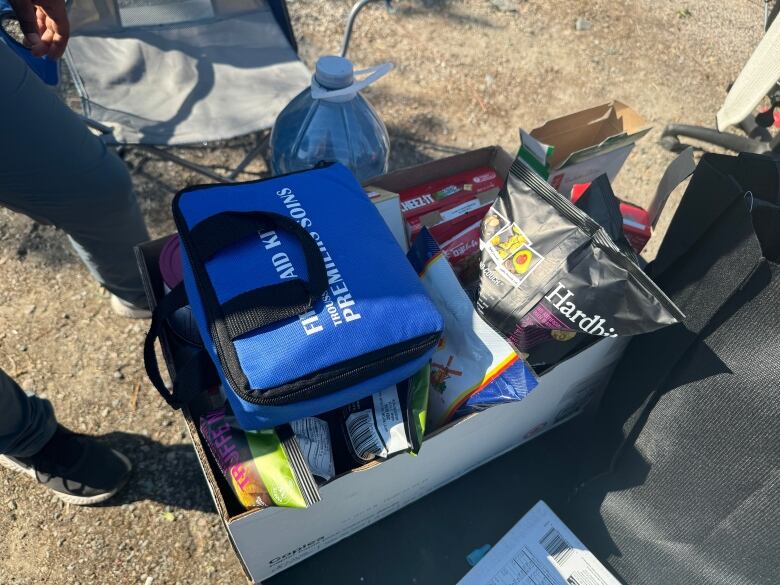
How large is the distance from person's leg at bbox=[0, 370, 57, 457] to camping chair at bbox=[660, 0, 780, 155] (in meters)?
1.98

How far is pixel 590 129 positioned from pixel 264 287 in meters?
1.03

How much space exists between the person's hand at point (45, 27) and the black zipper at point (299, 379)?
29.2 inches

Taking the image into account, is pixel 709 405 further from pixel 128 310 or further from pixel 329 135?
pixel 128 310

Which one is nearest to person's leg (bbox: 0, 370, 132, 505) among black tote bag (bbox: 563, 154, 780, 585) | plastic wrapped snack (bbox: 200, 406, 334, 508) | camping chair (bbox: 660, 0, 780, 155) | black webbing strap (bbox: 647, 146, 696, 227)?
plastic wrapped snack (bbox: 200, 406, 334, 508)

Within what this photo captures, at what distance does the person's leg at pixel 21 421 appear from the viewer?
123 cm

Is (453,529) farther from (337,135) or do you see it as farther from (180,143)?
(180,143)

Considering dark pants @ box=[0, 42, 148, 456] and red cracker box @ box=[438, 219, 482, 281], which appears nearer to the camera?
dark pants @ box=[0, 42, 148, 456]

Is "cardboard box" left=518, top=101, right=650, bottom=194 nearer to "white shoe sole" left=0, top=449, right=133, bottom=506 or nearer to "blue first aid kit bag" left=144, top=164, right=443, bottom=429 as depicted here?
"blue first aid kit bag" left=144, top=164, right=443, bottom=429

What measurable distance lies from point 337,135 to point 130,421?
3.31 ft

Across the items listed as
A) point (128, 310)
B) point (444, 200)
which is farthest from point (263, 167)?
point (444, 200)

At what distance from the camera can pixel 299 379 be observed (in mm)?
883

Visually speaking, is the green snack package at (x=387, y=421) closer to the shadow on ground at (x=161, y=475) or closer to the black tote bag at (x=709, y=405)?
the black tote bag at (x=709, y=405)

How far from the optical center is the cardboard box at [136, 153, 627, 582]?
104 cm

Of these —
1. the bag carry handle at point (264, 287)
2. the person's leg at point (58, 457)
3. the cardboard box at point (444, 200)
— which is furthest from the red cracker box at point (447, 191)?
the person's leg at point (58, 457)
